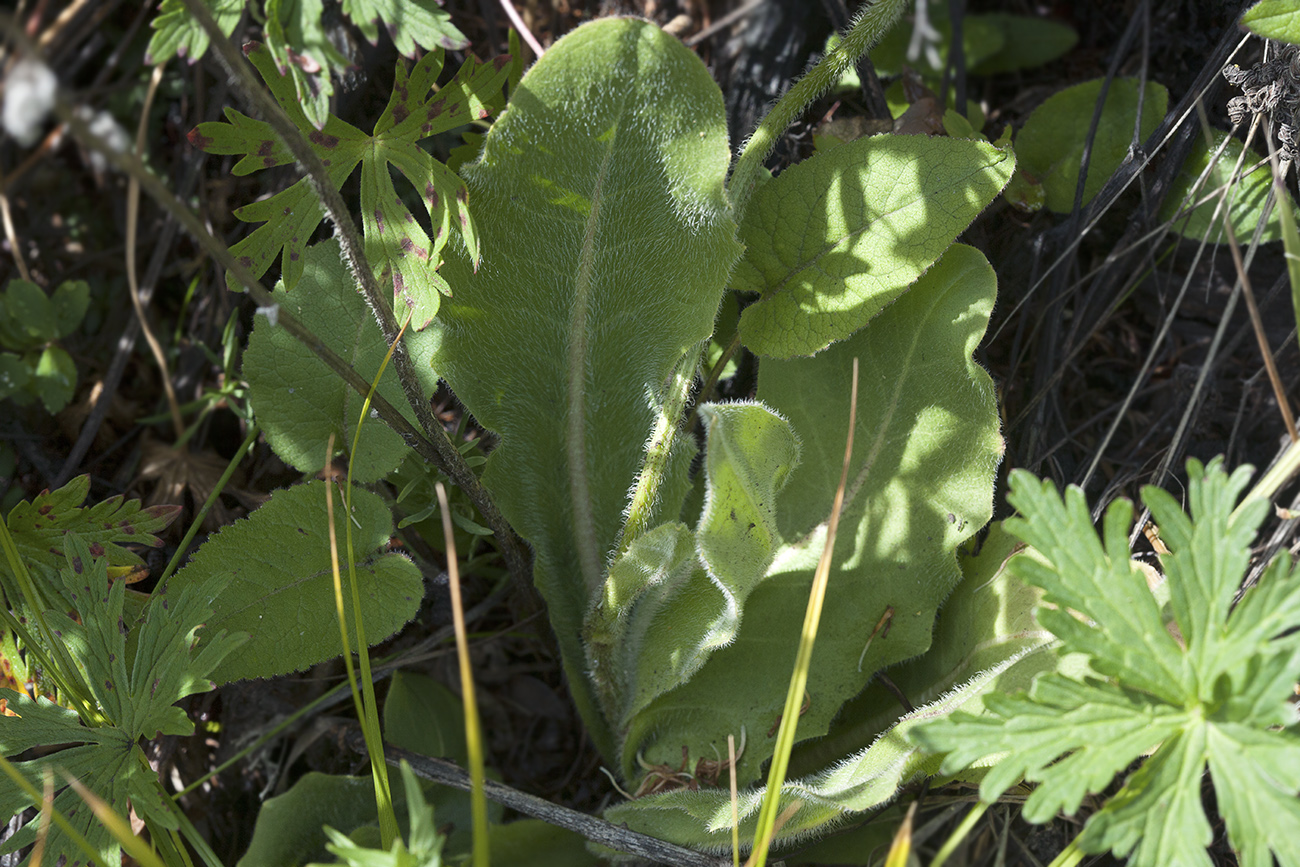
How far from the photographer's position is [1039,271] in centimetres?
187

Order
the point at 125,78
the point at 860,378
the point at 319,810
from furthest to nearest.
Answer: the point at 125,78, the point at 860,378, the point at 319,810

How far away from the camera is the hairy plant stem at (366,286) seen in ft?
3.39

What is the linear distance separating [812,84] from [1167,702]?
1087 mm

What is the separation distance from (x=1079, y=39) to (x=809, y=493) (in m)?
1.44

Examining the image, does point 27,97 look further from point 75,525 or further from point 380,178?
point 75,525

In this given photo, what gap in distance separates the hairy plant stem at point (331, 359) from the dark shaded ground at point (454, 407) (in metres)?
0.17

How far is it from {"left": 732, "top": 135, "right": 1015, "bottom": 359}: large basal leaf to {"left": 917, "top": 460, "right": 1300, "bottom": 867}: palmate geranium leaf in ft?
1.85

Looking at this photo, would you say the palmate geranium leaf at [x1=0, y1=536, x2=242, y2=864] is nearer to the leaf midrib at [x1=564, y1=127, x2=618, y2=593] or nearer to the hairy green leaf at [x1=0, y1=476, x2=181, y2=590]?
the hairy green leaf at [x1=0, y1=476, x2=181, y2=590]

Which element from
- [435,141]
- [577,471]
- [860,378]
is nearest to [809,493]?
[860,378]

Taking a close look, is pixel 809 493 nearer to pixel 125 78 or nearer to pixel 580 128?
pixel 580 128

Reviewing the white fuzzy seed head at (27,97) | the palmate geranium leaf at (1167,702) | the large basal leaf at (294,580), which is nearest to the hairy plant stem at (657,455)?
the large basal leaf at (294,580)

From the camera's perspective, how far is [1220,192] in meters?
1.67

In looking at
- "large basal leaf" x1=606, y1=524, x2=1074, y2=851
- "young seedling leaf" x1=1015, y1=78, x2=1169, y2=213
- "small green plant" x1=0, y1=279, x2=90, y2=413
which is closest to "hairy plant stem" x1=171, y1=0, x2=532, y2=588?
"large basal leaf" x1=606, y1=524, x2=1074, y2=851

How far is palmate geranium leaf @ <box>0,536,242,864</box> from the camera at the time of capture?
1.32 m
